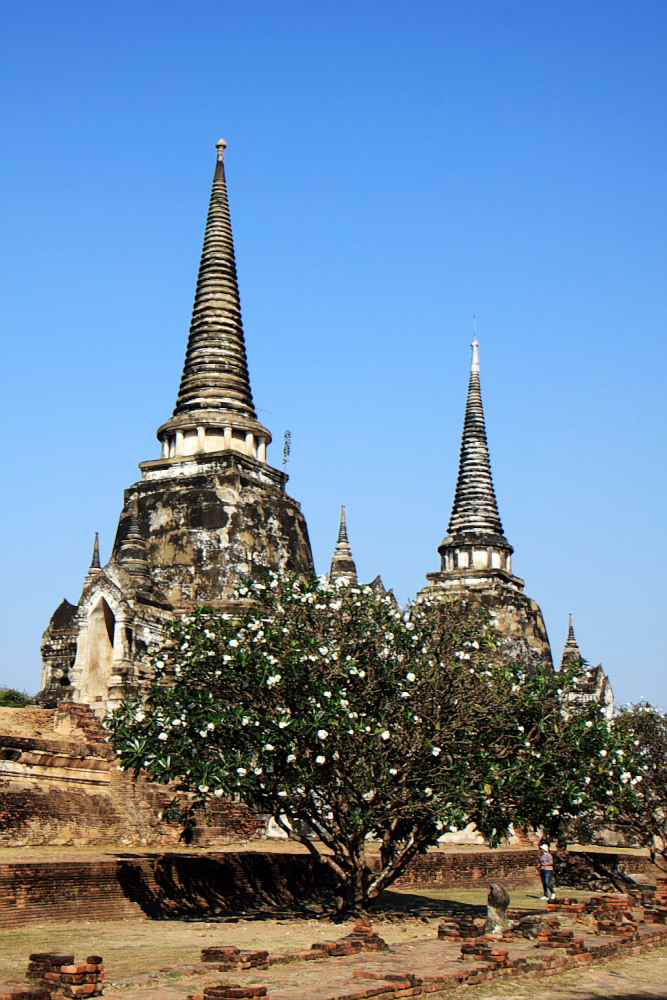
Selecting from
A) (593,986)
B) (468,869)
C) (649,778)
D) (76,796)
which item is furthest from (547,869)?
(593,986)

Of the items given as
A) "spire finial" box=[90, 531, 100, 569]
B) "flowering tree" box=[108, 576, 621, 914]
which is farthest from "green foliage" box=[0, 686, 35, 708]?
"flowering tree" box=[108, 576, 621, 914]

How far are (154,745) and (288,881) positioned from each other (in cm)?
470

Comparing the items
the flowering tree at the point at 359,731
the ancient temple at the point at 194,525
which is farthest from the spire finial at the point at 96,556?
the flowering tree at the point at 359,731

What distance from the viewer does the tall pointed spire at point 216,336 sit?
3425cm

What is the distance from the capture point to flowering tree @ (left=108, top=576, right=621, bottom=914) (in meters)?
17.2

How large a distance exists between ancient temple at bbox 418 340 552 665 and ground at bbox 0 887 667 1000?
24309 millimetres

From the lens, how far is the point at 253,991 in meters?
10.4

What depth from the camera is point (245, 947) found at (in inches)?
579

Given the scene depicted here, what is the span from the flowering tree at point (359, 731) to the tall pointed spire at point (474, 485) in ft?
86.9

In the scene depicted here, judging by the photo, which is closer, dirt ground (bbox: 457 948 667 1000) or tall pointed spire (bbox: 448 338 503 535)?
dirt ground (bbox: 457 948 667 1000)

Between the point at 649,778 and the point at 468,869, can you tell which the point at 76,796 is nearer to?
the point at 468,869

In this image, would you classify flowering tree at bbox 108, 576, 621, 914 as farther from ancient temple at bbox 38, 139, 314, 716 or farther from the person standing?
ancient temple at bbox 38, 139, 314, 716

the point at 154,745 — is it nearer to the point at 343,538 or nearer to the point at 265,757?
the point at 265,757

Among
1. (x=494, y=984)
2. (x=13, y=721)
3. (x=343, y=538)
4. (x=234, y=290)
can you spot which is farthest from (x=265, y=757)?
(x=343, y=538)
